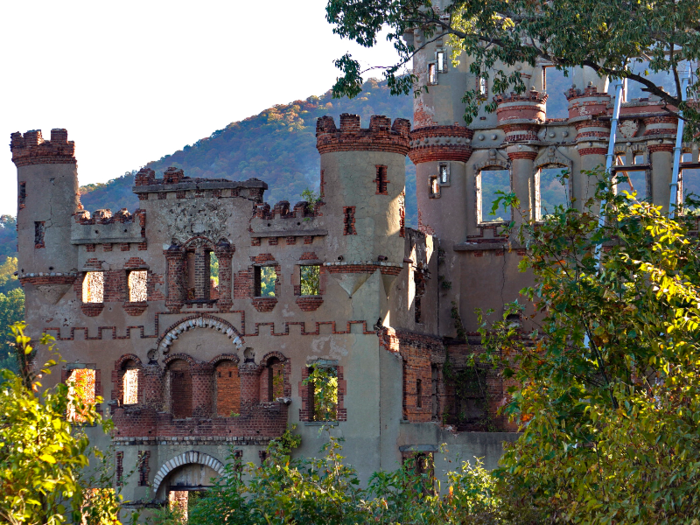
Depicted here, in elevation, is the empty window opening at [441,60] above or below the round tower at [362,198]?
above

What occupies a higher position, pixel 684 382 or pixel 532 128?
pixel 532 128

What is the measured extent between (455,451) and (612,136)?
1035cm

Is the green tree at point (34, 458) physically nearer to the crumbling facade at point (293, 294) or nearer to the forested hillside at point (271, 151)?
the crumbling facade at point (293, 294)

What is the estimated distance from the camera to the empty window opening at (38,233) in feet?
102

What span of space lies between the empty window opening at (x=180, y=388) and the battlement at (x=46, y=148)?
687 cm

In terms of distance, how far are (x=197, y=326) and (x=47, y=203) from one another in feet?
19.2

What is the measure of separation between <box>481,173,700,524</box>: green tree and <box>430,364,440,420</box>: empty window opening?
52.3 feet

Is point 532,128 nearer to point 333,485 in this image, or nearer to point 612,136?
point 612,136

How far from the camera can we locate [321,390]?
34031 mm

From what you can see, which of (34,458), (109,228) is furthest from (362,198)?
(34,458)

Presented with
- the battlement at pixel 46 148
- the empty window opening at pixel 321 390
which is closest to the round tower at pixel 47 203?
the battlement at pixel 46 148

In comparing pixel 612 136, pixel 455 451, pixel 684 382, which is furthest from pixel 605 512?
pixel 612 136

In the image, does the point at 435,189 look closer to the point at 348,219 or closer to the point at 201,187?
the point at 348,219

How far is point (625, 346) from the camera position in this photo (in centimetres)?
1299
